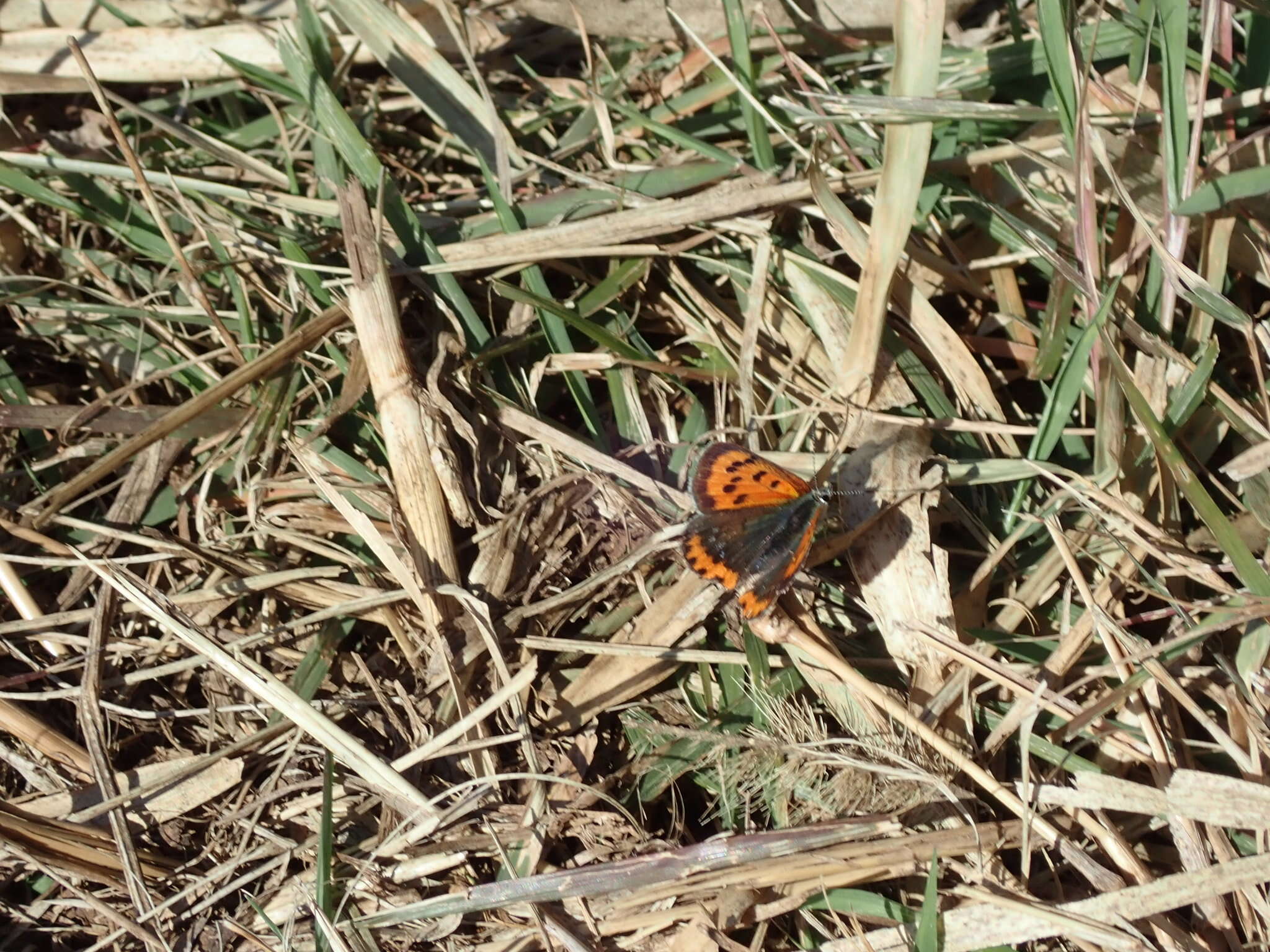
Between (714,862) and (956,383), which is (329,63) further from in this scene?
(714,862)

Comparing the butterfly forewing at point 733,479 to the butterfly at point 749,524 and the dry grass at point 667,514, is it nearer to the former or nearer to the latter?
the butterfly at point 749,524

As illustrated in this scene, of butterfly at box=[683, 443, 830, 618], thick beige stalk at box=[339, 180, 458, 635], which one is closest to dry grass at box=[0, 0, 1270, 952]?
thick beige stalk at box=[339, 180, 458, 635]

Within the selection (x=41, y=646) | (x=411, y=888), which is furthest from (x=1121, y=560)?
(x=41, y=646)

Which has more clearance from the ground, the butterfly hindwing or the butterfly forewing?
the butterfly forewing

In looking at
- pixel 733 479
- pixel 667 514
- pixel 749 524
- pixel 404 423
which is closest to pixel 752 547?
pixel 749 524

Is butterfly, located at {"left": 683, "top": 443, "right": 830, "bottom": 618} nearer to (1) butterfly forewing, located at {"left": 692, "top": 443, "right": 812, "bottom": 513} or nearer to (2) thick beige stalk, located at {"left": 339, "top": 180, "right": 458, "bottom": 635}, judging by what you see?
(1) butterfly forewing, located at {"left": 692, "top": 443, "right": 812, "bottom": 513}

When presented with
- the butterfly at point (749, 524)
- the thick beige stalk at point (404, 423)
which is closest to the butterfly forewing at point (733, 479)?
the butterfly at point (749, 524)

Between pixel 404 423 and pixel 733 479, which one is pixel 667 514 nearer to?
pixel 733 479

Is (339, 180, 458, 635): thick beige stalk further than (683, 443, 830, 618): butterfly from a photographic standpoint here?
Yes
